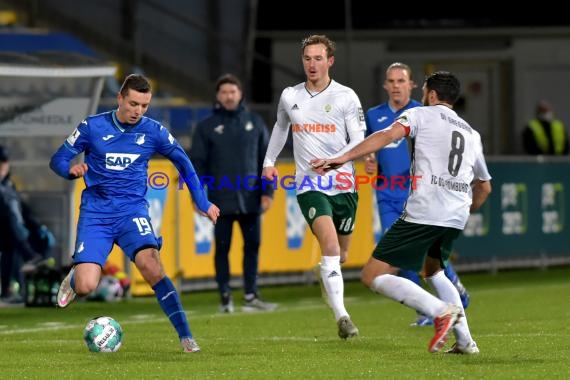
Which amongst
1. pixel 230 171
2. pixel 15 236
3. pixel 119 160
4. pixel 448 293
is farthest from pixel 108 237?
pixel 15 236

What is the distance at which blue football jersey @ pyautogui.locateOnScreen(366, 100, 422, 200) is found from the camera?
1373 centimetres

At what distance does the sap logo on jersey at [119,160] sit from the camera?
11195 millimetres

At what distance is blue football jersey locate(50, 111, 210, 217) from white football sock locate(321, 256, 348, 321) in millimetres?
1439

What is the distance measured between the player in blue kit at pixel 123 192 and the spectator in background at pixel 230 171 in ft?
13.9

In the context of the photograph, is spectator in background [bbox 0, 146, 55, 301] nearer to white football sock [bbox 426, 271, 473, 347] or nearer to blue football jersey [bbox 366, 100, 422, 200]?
blue football jersey [bbox 366, 100, 422, 200]

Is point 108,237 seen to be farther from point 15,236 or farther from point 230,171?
point 15,236

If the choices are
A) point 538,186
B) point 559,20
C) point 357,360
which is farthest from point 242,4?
point 357,360

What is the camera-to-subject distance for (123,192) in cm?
1123

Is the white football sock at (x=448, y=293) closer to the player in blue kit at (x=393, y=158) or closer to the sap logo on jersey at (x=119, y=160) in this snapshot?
the sap logo on jersey at (x=119, y=160)

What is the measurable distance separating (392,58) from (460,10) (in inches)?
56.4

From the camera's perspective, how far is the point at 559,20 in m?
28.5

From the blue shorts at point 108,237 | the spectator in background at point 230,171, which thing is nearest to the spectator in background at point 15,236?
the spectator in background at point 230,171

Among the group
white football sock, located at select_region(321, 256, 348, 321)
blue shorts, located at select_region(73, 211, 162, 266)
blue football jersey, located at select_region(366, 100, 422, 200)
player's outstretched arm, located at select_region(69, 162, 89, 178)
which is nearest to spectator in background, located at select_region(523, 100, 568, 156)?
blue football jersey, located at select_region(366, 100, 422, 200)

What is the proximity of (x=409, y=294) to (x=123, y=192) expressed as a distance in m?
2.08
